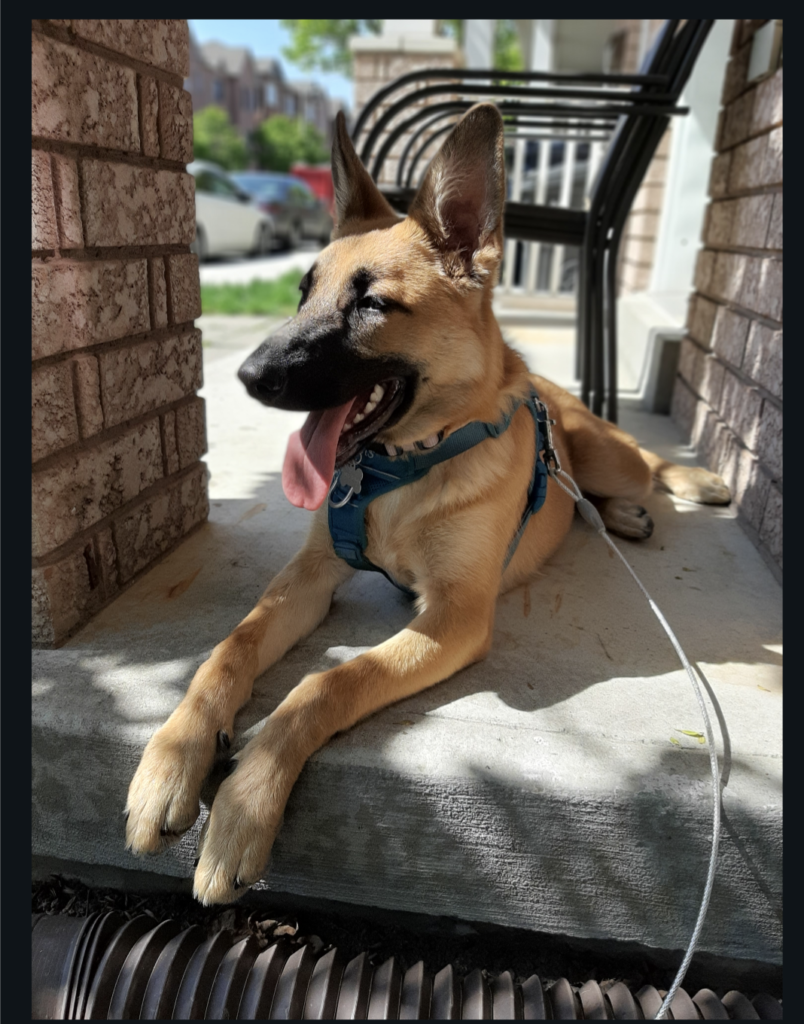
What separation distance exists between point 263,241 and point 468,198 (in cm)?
1775

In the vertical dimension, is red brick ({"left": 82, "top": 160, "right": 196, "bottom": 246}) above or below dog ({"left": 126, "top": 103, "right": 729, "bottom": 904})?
above

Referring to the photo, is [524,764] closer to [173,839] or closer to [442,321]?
[173,839]

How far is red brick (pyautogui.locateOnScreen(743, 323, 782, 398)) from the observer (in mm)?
2971

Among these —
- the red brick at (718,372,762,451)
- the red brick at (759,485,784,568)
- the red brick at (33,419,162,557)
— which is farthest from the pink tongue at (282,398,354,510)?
the red brick at (718,372,762,451)

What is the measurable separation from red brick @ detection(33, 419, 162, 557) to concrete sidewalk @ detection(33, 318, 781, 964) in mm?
336

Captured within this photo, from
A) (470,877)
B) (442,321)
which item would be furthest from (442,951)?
(442,321)

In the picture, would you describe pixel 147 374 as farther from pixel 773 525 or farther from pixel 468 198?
pixel 773 525

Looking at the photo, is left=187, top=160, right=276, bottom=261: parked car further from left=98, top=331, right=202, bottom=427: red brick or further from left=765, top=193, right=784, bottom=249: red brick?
left=765, top=193, right=784, bottom=249: red brick

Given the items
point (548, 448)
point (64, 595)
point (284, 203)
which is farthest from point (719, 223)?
point (284, 203)

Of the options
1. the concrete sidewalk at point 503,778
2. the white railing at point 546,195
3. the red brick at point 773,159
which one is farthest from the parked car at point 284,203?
the concrete sidewalk at point 503,778

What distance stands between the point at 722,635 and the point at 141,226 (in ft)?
7.62

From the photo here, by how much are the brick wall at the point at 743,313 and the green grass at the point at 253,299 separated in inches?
221

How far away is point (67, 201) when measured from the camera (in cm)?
202

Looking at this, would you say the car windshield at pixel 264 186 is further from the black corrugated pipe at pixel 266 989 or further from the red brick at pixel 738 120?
the black corrugated pipe at pixel 266 989
